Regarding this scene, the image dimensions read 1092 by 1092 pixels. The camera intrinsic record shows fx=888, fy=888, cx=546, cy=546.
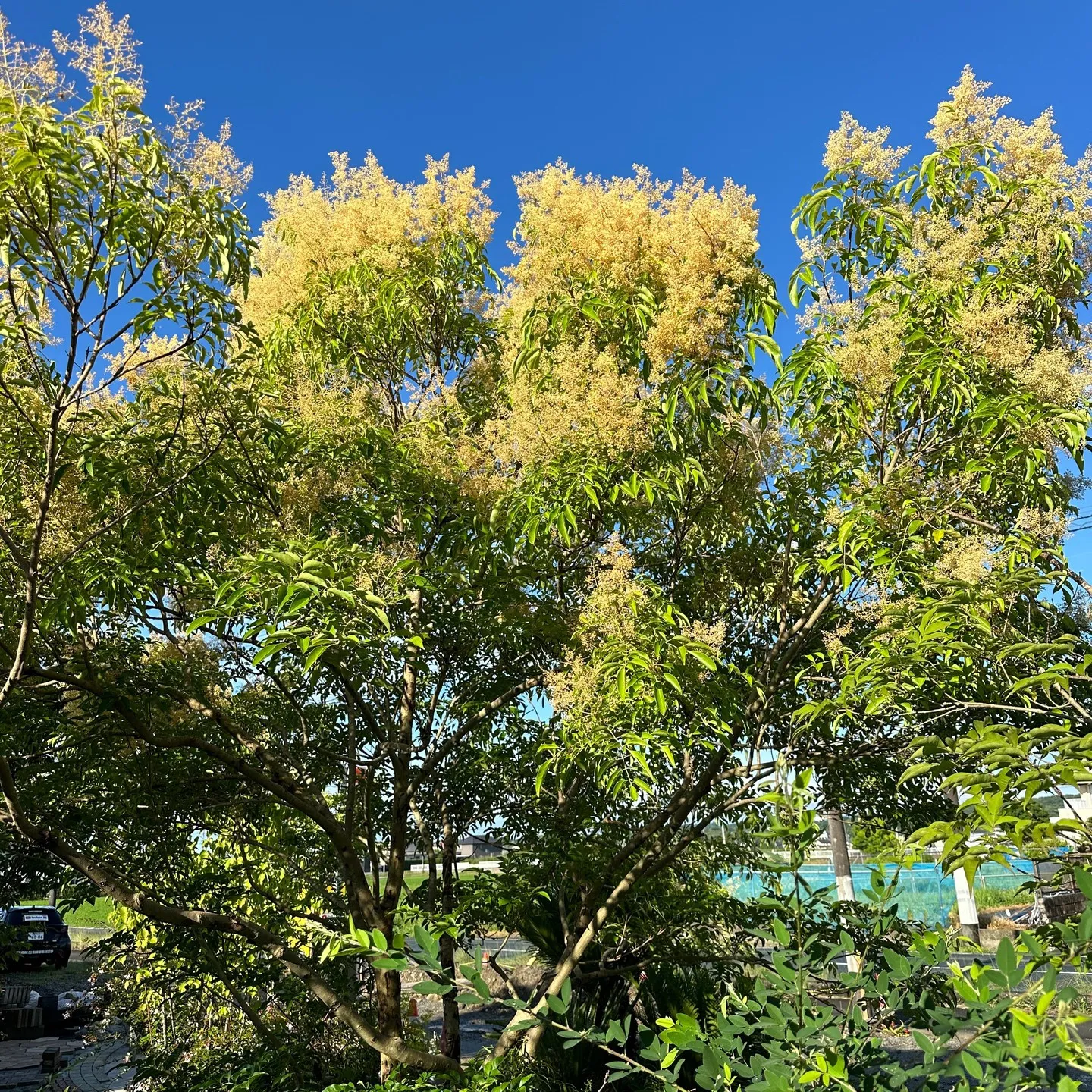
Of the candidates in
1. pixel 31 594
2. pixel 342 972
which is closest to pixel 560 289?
pixel 31 594

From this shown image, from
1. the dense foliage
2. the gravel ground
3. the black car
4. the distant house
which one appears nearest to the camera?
the dense foliage

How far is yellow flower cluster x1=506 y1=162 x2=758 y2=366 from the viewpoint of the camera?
9.61 feet

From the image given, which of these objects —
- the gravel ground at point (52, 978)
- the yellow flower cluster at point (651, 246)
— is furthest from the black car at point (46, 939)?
the yellow flower cluster at point (651, 246)

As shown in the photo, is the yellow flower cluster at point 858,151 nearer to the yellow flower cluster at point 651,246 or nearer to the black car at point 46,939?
the yellow flower cluster at point 651,246

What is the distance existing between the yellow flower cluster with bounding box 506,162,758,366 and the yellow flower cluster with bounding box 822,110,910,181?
0.36 m

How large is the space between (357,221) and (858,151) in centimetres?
194

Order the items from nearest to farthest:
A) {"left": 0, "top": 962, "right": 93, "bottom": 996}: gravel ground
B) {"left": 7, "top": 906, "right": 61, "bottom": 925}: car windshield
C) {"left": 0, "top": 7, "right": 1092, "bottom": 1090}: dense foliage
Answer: {"left": 0, "top": 7, "right": 1092, "bottom": 1090}: dense foliage < {"left": 0, "top": 962, "right": 93, "bottom": 996}: gravel ground < {"left": 7, "top": 906, "right": 61, "bottom": 925}: car windshield

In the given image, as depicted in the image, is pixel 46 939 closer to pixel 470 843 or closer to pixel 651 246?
pixel 470 843

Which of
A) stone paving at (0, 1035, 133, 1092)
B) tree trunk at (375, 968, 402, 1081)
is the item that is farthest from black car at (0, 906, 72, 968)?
tree trunk at (375, 968, 402, 1081)

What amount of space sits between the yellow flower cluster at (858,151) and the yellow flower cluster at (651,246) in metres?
0.36

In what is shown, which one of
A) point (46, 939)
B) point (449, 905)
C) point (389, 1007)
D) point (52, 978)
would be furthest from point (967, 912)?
point (46, 939)

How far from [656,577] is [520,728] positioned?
0.87 metres

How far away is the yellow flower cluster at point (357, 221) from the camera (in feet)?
11.9

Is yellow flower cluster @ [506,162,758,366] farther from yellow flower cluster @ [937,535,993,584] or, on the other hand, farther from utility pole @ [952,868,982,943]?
utility pole @ [952,868,982,943]
